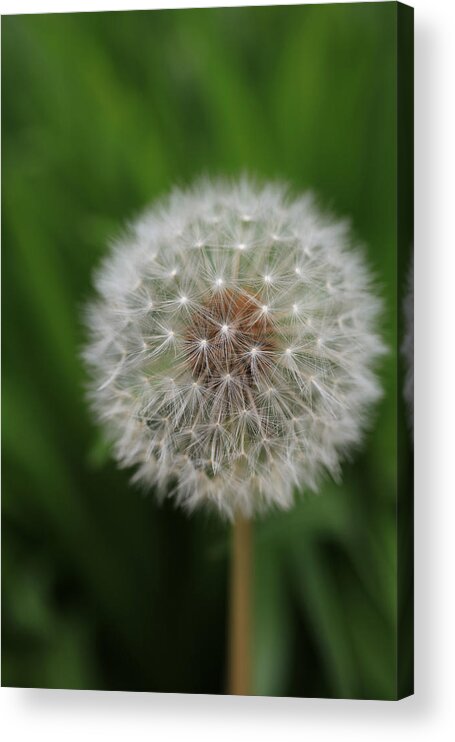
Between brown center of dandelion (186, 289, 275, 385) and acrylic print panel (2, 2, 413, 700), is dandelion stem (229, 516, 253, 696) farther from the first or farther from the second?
brown center of dandelion (186, 289, 275, 385)

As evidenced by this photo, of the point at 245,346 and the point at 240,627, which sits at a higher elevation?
the point at 245,346

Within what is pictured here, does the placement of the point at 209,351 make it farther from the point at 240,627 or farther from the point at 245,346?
the point at 240,627

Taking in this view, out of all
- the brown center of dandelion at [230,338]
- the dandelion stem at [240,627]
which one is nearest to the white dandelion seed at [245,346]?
Result: the brown center of dandelion at [230,338]

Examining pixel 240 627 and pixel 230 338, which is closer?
pixel 230 338

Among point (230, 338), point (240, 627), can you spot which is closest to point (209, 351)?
point (230, 338)

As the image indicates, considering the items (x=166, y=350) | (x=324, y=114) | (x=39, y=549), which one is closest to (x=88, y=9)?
(x=324, y=114)
